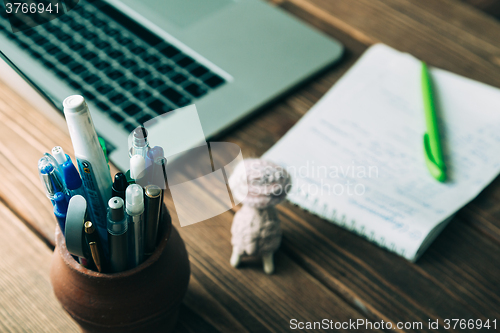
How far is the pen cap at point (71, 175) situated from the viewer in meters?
0.33

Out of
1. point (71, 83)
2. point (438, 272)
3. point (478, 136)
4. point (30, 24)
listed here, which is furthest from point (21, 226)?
point (478, 136)

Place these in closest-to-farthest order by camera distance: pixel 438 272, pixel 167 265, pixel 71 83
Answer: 1. pixel 167 265
2. pixel 438 272
3. pixel 71 83

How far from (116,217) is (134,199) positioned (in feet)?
0.07

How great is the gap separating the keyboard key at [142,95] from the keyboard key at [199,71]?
8cm

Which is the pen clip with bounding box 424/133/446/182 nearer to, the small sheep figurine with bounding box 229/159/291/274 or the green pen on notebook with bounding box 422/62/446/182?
the green pen on notebook with bounding box 422/62/446/182

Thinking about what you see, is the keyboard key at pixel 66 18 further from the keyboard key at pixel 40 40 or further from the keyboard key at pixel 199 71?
the keyboard key at pixel 199 71

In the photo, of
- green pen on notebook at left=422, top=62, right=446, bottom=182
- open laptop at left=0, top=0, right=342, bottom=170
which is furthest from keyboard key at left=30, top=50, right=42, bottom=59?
green pen on notebook at left=422, top=62, right=446, bottom=182

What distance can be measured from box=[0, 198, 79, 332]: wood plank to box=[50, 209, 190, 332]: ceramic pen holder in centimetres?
9

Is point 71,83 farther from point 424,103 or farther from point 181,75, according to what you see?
point 424,103

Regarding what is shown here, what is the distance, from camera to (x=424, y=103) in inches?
26.2

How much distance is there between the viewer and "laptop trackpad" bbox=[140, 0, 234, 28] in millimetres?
730

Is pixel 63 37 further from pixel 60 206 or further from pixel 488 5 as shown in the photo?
pixel 488 5

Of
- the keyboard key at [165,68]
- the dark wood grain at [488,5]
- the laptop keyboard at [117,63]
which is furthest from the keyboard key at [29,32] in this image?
the dark wood grain at [488,5]

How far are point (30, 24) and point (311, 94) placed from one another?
0.44 metres
